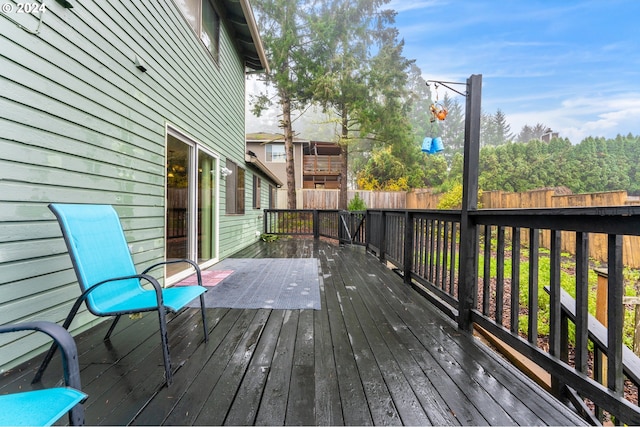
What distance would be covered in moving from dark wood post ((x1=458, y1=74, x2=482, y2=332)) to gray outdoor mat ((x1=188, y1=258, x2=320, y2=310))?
4.18ft

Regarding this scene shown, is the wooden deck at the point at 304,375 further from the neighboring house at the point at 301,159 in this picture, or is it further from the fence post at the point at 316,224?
the neighboring house at the point at 301,159

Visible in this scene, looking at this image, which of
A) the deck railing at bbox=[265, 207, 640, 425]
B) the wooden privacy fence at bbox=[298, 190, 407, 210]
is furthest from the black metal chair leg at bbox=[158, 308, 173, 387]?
the wooden privacy fence at bbox=[298, 190, 407, 210]

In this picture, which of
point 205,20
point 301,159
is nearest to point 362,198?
point 301,159

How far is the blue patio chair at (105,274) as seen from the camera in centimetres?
151

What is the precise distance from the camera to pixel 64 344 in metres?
0.88

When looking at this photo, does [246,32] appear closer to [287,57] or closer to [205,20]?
[205,20]

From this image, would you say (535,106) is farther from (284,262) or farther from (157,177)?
(157,177)

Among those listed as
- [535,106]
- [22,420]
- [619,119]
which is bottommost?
[22,420]

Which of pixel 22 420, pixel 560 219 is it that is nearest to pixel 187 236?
pixel 22 420

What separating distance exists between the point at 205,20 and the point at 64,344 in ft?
16.4

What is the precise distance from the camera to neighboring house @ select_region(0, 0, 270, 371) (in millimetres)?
1674

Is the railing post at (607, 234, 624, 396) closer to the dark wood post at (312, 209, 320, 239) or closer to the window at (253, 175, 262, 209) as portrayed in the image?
the window at (253, 175, 262, 209)

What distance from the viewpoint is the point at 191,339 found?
2.03 m

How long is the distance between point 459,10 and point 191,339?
17443 mm
